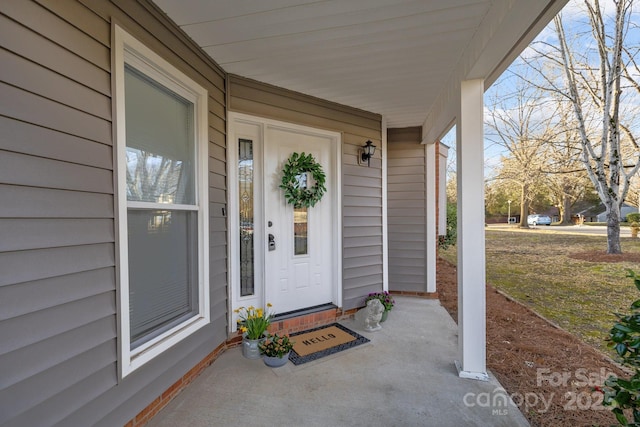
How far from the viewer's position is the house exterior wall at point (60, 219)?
1108mm

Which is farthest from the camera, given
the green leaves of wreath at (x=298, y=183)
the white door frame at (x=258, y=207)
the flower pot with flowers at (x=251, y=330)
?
the green leaves of wreath at (x=298, y=183)

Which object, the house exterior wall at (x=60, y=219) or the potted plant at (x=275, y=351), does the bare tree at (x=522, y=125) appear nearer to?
the potted plant at (x=275, y=351)

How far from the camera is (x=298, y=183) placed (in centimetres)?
316

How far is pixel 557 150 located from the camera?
23.9 ft

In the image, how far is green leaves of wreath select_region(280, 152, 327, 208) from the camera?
3068 mm

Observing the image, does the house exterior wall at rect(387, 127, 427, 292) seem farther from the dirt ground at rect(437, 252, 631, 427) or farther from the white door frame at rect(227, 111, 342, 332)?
the white door frame at rect(227, 111, 342, 332)

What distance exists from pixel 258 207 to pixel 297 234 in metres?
0.55

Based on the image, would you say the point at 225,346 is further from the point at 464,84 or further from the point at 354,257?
the point at 464,84

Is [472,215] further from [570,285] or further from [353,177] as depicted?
[570,285]

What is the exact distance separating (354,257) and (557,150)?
699cm

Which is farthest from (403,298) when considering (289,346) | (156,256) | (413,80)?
(156,256)

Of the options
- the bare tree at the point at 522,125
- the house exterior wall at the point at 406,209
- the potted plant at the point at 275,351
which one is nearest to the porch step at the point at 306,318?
the potted plant at the point at 275,351

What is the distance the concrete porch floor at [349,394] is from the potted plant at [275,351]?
59mm

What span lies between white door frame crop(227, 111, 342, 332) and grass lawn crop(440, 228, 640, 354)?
2.72m
